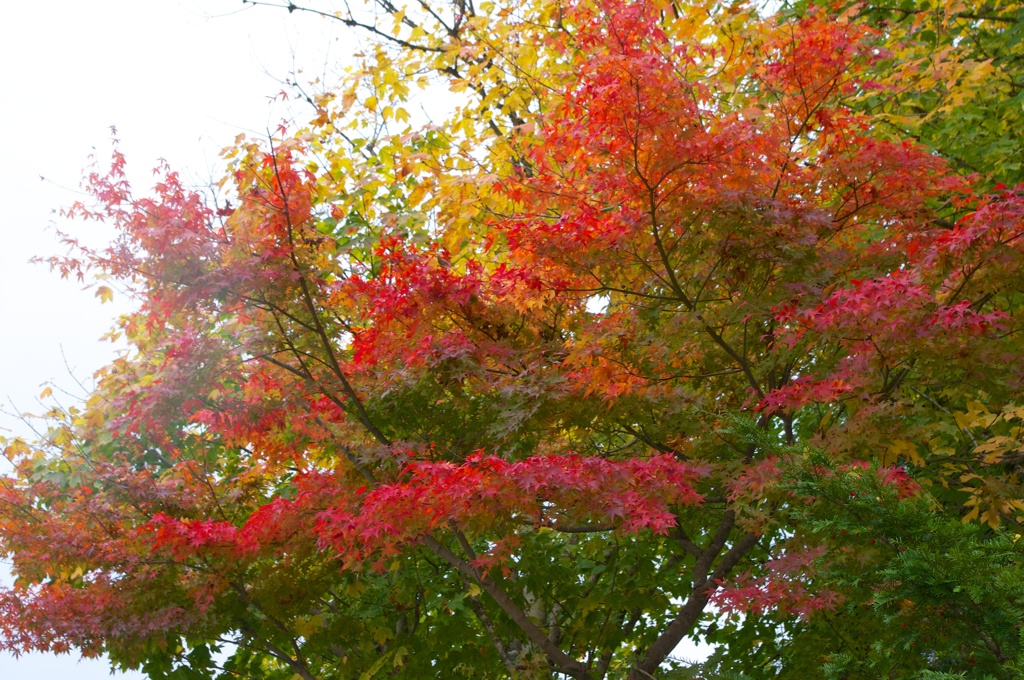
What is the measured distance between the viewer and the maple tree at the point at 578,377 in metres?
5.04

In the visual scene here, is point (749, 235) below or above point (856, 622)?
above

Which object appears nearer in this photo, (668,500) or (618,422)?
(668,500)

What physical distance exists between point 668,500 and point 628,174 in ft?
5.90

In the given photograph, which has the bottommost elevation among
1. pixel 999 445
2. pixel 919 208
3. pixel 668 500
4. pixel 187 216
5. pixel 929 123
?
pixel 668 500

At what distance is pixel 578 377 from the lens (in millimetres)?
5598

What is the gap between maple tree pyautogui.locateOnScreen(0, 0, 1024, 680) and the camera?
5035 mm

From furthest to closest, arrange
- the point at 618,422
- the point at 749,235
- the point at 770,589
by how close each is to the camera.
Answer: the point at 618,422
the point at 749,235
the point at 770,589

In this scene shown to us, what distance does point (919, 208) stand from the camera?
6.05 metres

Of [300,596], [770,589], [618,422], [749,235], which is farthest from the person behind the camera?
[300,596]

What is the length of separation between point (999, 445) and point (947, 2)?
3.94 meters

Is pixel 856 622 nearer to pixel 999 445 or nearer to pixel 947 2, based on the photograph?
pixel 999 445

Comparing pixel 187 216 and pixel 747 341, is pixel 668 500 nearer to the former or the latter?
pixel 747 341

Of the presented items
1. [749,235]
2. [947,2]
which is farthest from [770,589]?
[947,2]

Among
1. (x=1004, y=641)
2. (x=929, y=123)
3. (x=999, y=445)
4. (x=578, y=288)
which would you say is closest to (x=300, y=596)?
(x=578, y=288)
